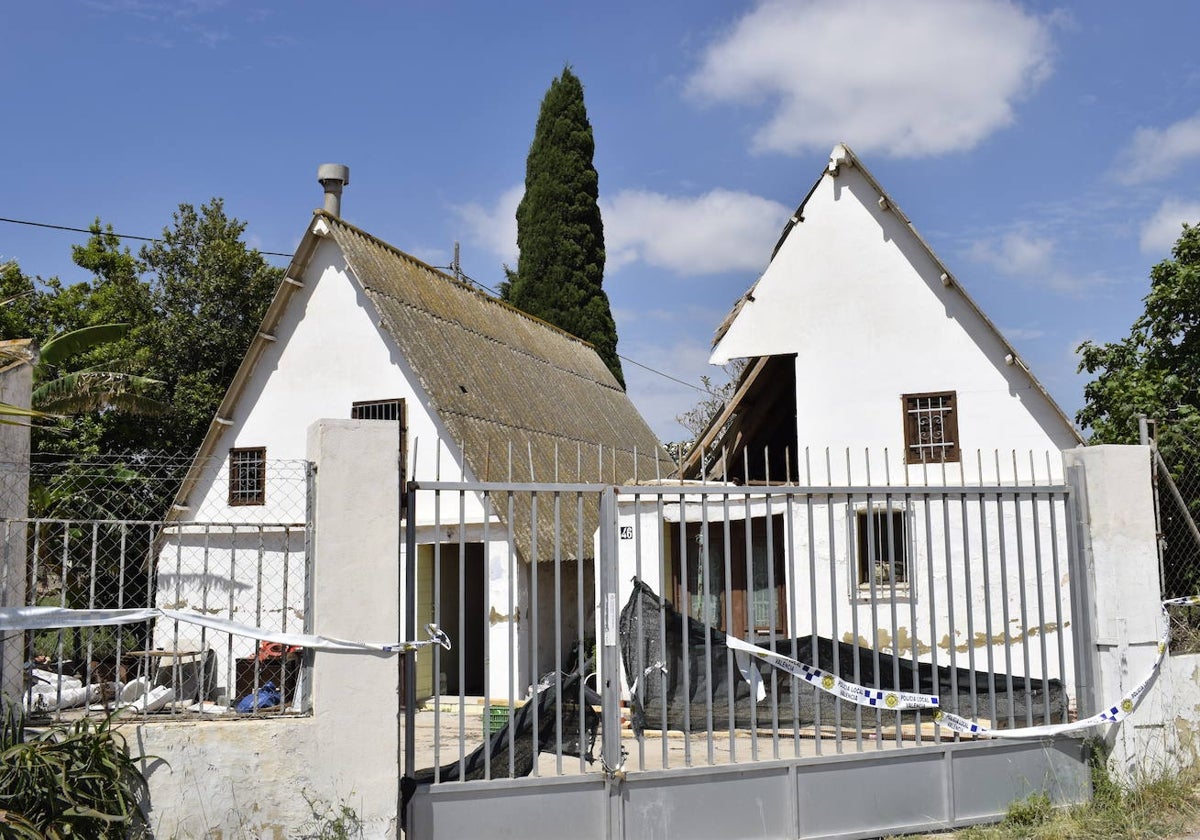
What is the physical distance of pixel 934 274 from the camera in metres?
13.9

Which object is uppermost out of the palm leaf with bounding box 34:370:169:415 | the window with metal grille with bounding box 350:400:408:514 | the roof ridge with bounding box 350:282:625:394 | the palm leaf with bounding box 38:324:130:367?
the roof ridge with bounding box 350:282:625:394

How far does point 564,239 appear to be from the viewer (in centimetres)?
2681

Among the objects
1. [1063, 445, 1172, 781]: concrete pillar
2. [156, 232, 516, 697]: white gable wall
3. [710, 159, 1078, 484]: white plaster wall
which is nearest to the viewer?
[1063, 445, 1172, 781]: concrete pillar

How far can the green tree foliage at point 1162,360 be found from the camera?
13.4 m

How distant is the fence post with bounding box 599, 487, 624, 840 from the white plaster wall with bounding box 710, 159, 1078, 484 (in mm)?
7835

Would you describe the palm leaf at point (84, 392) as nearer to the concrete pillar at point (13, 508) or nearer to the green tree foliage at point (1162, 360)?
the concrete pillar at point (13, 508)

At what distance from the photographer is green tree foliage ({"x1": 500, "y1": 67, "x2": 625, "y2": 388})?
1062 inches

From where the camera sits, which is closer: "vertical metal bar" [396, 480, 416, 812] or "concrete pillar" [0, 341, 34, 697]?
"concrete pillar" [0, 341, 34, 697]

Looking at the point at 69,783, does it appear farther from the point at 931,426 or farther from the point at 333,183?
the point at 333,183

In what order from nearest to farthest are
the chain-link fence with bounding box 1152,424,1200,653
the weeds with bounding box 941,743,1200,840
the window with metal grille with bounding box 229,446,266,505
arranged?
the weeds with bounding box 941,743,1200,840 → the chain-link fence with bounding box 1152,424,1200,653 → the window with metal grille with bounding box 229,446,266,505

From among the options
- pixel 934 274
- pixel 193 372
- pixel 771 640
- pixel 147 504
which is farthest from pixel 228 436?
pixel 771 640

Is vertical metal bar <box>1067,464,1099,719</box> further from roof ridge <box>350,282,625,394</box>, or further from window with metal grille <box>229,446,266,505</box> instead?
window with metal grille <box>229,446,266,505</box>

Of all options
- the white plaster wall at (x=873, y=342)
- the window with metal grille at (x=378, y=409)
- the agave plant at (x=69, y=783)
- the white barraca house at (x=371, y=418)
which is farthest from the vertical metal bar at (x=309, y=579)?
the white plaster wall at (x=873, y=342)

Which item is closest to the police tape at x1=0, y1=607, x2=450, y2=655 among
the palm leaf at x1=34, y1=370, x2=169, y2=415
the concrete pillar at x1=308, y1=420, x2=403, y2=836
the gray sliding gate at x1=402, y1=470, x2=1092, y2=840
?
the concrete pillar at x1=308, y1=420, x2=403, y2=836
